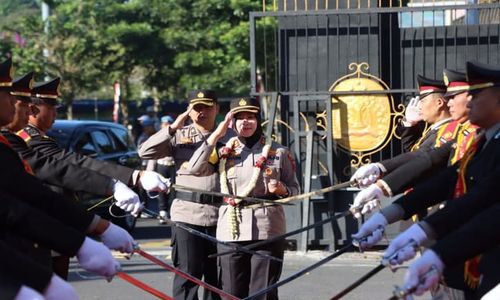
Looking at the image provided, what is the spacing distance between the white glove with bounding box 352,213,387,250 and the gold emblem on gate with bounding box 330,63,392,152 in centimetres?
745

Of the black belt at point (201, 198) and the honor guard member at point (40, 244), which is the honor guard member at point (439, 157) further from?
the honor guard member at point (40, 244)

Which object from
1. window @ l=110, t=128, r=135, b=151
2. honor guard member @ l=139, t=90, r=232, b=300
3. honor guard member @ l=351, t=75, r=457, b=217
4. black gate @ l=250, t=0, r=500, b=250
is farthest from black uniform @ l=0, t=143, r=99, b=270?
window @ l=110, t=128, r=135, b=151

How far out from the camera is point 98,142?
1691 centimetres

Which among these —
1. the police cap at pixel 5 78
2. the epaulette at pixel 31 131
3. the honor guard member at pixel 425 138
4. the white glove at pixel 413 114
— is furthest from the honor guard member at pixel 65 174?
the white glove at pixel 413 114

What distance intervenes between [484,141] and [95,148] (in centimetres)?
1180

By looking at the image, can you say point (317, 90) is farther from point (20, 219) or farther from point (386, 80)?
point (20, 219)

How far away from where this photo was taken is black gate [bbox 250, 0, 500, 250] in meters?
13.1

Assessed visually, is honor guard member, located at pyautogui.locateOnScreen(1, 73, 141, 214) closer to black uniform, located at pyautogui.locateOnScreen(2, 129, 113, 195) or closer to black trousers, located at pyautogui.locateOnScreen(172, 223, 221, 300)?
black uniform, located at pyautogui.locateOnScreen(2, 129, 113, 195)

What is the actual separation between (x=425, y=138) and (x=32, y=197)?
145 inches

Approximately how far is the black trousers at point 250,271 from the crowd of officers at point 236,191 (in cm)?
1

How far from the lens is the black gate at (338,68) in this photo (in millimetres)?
13125

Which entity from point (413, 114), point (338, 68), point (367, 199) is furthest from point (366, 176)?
point (338, 68)

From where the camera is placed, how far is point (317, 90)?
1365 cm

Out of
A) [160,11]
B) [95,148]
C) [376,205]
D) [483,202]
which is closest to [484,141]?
[483,202]
